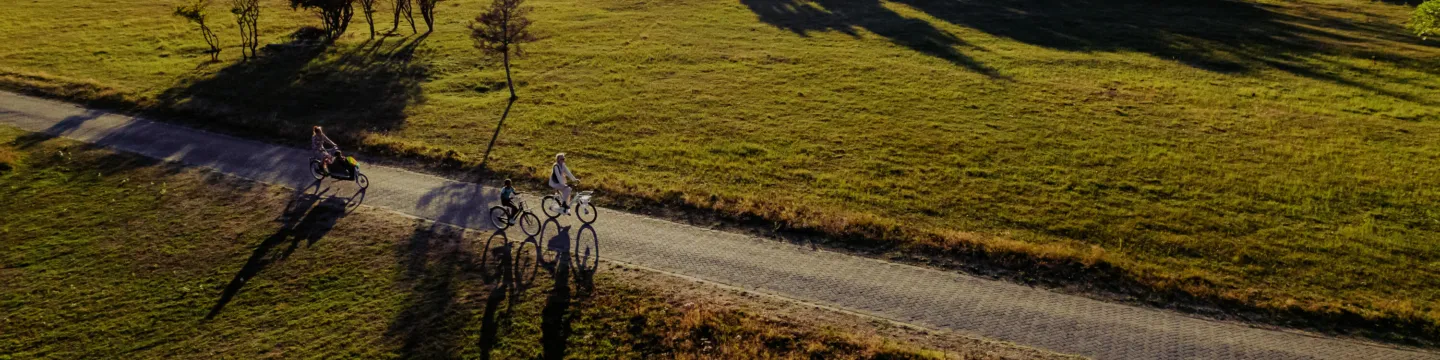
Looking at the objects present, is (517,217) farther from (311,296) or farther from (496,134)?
(496,134)

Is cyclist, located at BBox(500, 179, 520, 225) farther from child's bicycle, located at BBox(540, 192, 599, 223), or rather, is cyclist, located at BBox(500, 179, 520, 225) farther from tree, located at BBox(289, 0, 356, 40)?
tree, located at BBox(289, 0, 356, 40)

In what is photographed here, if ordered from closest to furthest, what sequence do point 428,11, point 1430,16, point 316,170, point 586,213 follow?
1. point 586,213
2. point 316,170
3. point 1430,16
4. point 428,11

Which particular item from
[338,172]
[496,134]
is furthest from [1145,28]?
[338,172]

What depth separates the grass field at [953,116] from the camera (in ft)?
73.3

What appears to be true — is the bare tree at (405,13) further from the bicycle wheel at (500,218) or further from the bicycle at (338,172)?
the bicycle wheel at (500,218)

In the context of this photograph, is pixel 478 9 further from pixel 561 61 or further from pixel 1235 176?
pixel 1235 176

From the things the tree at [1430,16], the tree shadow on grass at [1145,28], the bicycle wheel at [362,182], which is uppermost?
the tree at [1430,16]

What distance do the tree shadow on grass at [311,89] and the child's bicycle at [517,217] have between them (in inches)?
526

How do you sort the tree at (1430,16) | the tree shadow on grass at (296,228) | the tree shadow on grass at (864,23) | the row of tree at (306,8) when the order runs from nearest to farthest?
1. the tree shadow on grass at (296,228)
2. the tree at (1430,16)
3. the row of tree at (306,8)
4. the tree shadow on grass at (864,23)

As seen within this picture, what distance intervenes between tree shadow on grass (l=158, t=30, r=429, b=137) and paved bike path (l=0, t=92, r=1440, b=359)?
26.4 ft

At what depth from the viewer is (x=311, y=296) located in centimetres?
1866

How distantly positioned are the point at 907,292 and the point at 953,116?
19.1 m

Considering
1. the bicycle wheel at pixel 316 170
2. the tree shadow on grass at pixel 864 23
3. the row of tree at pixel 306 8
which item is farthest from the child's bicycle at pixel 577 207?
the row of tree at pixel 306 8

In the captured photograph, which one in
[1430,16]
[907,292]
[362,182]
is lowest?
[362,182]
